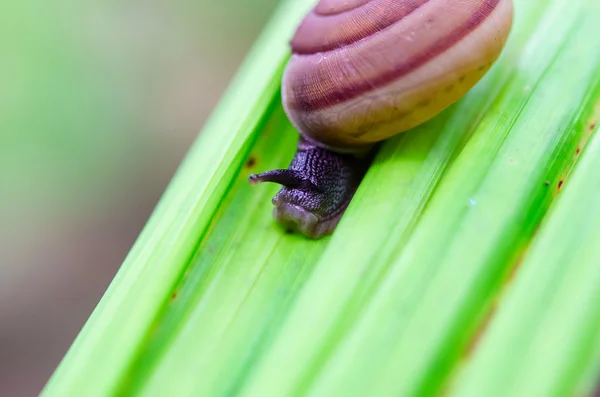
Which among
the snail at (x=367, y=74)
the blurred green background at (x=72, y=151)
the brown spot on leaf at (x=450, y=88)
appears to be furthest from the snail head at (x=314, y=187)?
the blurred green background at (x=72, y=151)

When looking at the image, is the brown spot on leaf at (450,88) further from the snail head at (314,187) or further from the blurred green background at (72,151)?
the blurred green background at (72,151)

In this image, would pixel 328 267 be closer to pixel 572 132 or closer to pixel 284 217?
pixel 284 217

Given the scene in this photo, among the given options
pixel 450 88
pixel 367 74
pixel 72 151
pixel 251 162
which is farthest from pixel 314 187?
pixel 72 151

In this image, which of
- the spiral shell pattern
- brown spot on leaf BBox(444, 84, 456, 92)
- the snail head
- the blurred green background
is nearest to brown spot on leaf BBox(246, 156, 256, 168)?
the snail head

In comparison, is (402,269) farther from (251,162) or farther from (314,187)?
(251,162)

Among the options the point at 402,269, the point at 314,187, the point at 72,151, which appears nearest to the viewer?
the point at 402,269

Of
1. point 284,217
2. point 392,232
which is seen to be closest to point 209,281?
point 284,217
